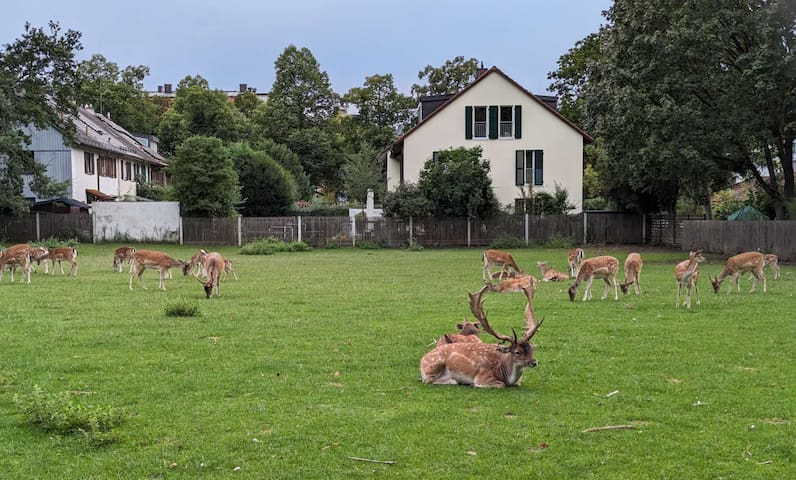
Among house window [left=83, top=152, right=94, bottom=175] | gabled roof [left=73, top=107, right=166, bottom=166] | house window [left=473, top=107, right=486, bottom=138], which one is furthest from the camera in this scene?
gabled roof [left=73, top=107, right=166, bottom=166]

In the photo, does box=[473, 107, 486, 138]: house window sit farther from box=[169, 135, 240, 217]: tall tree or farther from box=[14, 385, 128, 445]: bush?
box=[14, 385, 128, 445]: bush

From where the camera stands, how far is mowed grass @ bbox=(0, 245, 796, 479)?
6.20 metres

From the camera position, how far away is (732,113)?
90.8ft

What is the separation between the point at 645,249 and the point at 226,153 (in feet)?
82.8

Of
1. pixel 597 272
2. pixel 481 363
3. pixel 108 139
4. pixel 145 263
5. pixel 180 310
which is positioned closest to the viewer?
pixel 481 363

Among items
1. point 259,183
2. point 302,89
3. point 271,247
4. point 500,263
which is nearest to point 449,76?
point 302,89

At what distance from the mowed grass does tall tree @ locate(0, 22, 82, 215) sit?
24762 millimetres

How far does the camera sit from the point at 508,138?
157 ft

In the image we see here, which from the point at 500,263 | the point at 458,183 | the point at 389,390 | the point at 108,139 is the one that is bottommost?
the point at 389,390

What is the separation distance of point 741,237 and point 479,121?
2098cm

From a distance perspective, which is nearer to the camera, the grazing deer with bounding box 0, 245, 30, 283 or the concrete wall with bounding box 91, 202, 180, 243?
the grazing deer with bounding box 0, 245, 30, 283

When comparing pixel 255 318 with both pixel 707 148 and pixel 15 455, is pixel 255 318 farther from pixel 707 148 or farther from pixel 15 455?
pixel 707 148

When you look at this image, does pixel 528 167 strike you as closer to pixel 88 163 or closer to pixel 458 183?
pixel 458 183

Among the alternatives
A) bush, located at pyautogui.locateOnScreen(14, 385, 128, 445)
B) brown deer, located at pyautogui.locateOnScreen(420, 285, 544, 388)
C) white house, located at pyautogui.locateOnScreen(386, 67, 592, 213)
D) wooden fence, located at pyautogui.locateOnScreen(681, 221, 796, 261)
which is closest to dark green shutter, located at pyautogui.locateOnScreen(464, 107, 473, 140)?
white house, located at pyautogui.locateOnScreen(386, 67, 592, 213)
